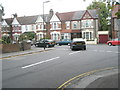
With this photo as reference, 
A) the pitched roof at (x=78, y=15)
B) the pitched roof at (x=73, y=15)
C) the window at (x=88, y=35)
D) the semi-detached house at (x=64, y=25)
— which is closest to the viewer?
the window at (x=88, y=35)

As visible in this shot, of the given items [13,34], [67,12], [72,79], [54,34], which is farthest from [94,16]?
[72,79]

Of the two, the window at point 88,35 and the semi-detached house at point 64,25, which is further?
the semi-detached house at point 64,25

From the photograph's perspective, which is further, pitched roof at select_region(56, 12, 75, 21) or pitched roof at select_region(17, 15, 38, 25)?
pitched roof at select_region(17, 15, 38, 25)

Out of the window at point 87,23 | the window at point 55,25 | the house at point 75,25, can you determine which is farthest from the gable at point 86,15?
the window at point 55,25

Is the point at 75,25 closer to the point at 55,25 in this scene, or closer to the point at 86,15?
the point at 86,15

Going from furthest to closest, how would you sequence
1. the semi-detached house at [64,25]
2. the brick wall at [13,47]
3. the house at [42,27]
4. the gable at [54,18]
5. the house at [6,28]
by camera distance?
the house at [6,28], the house at [42,27], the gable at [54,18], the semi-detached house at [64,25], the brick wall at [13,47]

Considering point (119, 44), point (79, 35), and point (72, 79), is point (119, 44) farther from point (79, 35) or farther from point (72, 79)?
point (72, 79)

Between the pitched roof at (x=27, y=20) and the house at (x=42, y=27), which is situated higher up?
the pitched roof at (x=27, y=20)

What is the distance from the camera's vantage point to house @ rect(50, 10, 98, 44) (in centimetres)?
4461

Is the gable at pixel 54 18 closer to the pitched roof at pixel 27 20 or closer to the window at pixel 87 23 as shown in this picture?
the pitched roof at pixel 27 20

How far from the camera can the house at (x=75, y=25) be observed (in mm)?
44612

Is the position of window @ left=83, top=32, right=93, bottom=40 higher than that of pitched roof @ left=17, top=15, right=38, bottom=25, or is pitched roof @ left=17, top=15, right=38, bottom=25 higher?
pitched roof @ left=17, top=15, right=38, bottom=25

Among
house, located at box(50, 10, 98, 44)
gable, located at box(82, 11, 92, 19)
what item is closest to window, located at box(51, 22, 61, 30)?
house, located at box(50, 10, 98, 44)

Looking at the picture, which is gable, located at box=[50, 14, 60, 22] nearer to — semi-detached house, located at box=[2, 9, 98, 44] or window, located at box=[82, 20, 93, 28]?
semi-detached house, located at box=[2, 9, 98, 44]
